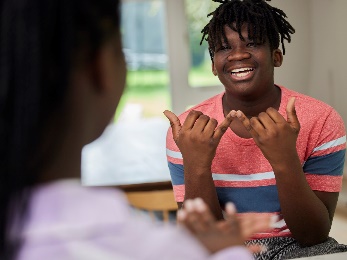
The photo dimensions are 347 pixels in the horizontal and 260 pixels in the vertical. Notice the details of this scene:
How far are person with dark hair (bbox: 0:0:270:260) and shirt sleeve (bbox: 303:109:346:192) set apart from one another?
1.86 ft

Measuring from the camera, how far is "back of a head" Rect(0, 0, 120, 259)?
1.05 feet

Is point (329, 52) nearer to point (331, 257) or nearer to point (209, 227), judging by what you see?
point (331, 257)

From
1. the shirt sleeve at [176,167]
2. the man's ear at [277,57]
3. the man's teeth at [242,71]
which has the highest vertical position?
the man's ear at [277,57]

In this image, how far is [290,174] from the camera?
2.72 feet

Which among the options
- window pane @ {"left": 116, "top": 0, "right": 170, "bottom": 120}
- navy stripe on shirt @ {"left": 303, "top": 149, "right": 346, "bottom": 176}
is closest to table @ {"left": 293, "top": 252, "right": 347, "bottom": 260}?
navy stripe on shirt @ {"left": 303, "top": 149, "right": 346, "bottom": 176}

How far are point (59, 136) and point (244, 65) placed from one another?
577 mm

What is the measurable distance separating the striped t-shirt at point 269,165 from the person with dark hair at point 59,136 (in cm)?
55

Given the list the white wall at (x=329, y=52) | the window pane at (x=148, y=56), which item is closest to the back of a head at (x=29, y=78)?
the white wall at (x=329, y=52)

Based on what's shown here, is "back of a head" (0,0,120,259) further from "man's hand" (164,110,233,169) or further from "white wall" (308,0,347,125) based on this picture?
"white wall" (308,0,347,125)

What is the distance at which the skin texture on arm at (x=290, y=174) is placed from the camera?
2.68ft

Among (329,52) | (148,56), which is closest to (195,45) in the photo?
(329,52)

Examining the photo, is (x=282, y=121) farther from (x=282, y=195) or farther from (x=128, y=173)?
(x=128, y=173)

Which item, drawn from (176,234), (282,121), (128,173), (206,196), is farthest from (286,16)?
(128,173)

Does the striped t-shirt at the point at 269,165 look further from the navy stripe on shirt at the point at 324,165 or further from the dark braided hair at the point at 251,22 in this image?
the dark braided hair at the point at 251,22
